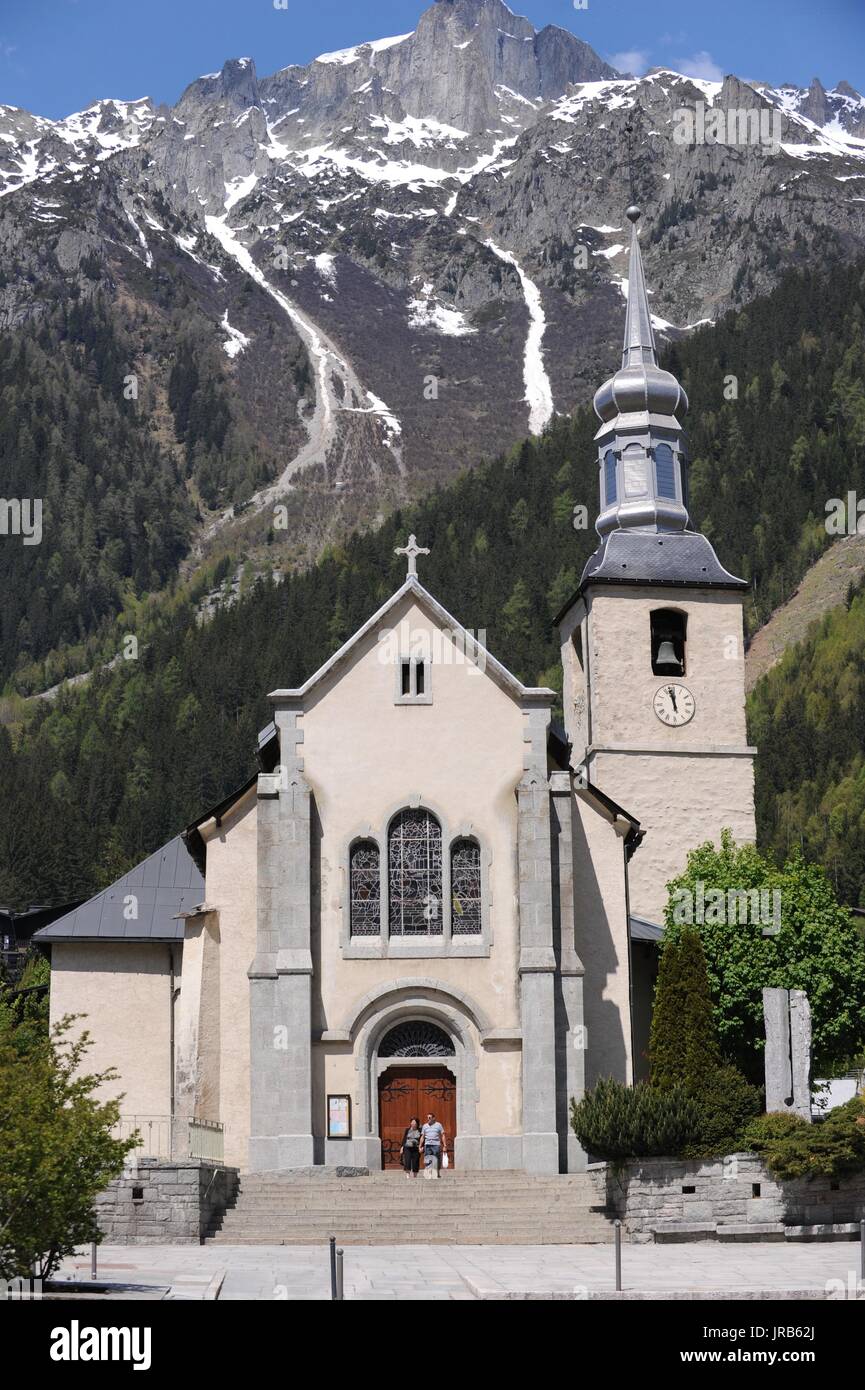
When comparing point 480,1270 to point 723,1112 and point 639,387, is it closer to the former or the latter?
point 723,1112

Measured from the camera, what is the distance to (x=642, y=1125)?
36.8 meters

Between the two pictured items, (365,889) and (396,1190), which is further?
(365,889)

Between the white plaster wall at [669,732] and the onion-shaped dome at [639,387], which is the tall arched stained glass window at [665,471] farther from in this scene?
the white plaster wall at [669,732]

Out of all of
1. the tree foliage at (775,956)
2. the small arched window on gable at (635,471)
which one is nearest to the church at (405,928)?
the tree foliage at (775,956)

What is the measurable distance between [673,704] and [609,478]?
895 centimetres

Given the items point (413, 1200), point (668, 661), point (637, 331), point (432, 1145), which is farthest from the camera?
point (637, 331)

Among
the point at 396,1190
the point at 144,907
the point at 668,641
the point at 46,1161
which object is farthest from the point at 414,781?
the point at 46,1161

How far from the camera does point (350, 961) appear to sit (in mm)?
44375

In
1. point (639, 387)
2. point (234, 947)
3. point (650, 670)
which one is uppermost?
point (639, 387)

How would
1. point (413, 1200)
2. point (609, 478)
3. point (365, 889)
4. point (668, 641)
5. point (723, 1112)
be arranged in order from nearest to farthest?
point (723, 1112) → point (413, 1200) → point (365, 889) → point (668, 641) → point (609, 478)

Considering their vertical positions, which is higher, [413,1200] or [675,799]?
[675,799]

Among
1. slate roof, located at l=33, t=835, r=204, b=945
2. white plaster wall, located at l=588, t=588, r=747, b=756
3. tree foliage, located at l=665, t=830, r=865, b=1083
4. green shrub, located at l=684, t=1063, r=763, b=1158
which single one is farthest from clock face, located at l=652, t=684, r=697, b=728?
green shrub, located at l=684, t=1063, r=763, b=1158

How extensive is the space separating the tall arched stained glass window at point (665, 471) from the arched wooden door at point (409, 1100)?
83.0 feet
